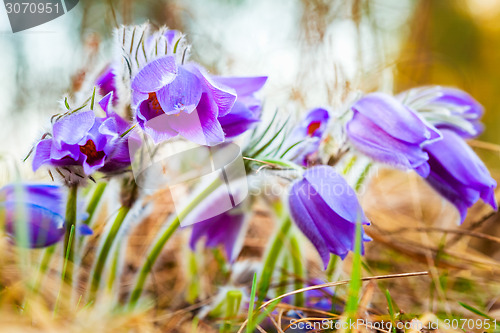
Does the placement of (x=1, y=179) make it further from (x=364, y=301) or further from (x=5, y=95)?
(x=364, y=301)

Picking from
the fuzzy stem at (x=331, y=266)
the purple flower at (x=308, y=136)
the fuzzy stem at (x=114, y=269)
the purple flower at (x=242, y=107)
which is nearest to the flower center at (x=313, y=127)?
the purple flower at (x=308, y=136)

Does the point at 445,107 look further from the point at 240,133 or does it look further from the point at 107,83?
the point at 107,83

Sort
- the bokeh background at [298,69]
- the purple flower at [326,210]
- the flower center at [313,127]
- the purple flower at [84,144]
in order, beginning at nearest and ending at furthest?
the purple flower at [84,144], the purple flower at [326,210], the flower center at [313,127], the bokeh background at [298,69]

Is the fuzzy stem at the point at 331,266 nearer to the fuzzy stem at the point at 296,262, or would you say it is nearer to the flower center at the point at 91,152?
the fuzzy stem at the point at 296,262

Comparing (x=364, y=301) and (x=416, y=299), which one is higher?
(x=364, y=301)

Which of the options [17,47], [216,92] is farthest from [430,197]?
[17,47]
